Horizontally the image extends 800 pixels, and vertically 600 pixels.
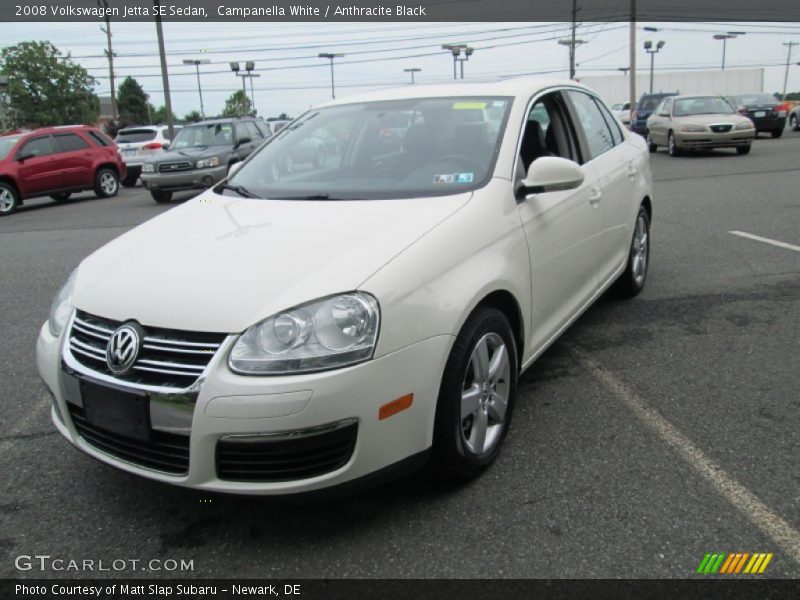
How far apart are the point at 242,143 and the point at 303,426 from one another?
12.4 metres

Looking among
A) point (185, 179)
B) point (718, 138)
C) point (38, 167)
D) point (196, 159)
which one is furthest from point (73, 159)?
point (718, 138)

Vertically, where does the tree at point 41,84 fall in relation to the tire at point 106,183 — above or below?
above

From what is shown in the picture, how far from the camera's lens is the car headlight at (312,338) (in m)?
2.23

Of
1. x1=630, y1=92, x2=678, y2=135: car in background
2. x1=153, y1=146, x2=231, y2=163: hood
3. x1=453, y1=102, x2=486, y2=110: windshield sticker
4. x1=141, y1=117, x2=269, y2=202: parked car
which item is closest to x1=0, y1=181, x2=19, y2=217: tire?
x1=141, y1=117, x2=269, y2=202: parked car

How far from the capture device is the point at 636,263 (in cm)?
526

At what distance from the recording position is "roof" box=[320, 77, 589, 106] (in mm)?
3701

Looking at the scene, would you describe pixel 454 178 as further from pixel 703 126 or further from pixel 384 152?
pixel 703 126

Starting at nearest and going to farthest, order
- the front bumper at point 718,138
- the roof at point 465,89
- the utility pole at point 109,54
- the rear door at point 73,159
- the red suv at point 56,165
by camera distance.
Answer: the roof at point 465,89 < the red suv at point 56,165 < the rear door at point 73,159 < the front bumper at point 718,138 < the utility pole at point 109,54

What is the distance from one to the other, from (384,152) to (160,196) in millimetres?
12264

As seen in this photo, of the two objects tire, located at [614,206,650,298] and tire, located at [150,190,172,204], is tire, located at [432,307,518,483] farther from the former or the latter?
tire, located at [150,190,172,204]

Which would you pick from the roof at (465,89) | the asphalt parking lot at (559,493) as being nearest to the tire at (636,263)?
the asphalt parking lot at (559,493)

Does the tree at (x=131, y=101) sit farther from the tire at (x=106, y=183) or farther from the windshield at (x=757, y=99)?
the windshield at (x=757, y=99)

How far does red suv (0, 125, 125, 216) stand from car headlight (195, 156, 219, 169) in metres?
3.76

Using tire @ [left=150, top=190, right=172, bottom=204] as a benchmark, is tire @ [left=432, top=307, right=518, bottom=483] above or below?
above
